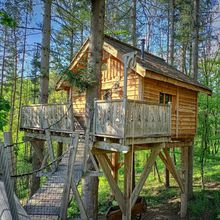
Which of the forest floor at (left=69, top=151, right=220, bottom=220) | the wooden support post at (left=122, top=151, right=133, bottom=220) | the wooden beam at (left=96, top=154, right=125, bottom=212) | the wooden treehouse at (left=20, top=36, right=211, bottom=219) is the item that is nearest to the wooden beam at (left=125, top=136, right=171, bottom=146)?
the wooden treehouse at (left=20, top=36, right=211, bottom=219)

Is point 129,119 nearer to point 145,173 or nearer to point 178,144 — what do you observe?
point 145,173

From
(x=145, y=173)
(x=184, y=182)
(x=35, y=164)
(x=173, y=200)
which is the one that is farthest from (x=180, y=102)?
(x=35, y=164)

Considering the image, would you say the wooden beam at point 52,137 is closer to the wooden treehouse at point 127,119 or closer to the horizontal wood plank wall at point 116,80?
the wooden treehouse at point 127,119

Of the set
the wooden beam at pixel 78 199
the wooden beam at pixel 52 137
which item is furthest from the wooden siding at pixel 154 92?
the wooden beam at pixel 78 199

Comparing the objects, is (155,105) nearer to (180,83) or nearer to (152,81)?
(152,81)

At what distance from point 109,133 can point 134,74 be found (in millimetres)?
3567

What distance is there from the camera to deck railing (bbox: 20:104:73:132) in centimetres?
991

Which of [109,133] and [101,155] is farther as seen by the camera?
[101,155]

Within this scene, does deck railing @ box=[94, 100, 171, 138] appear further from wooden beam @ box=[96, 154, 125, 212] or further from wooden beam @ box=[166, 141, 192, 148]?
wooden beam @ box=[166, 141, 192, 148]

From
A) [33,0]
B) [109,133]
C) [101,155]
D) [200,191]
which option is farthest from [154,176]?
[33,0]

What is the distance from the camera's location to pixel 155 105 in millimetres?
9250

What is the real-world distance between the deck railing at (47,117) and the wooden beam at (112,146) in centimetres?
138

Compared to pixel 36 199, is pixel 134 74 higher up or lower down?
higher up

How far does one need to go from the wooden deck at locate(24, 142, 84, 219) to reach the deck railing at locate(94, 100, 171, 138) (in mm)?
1734
